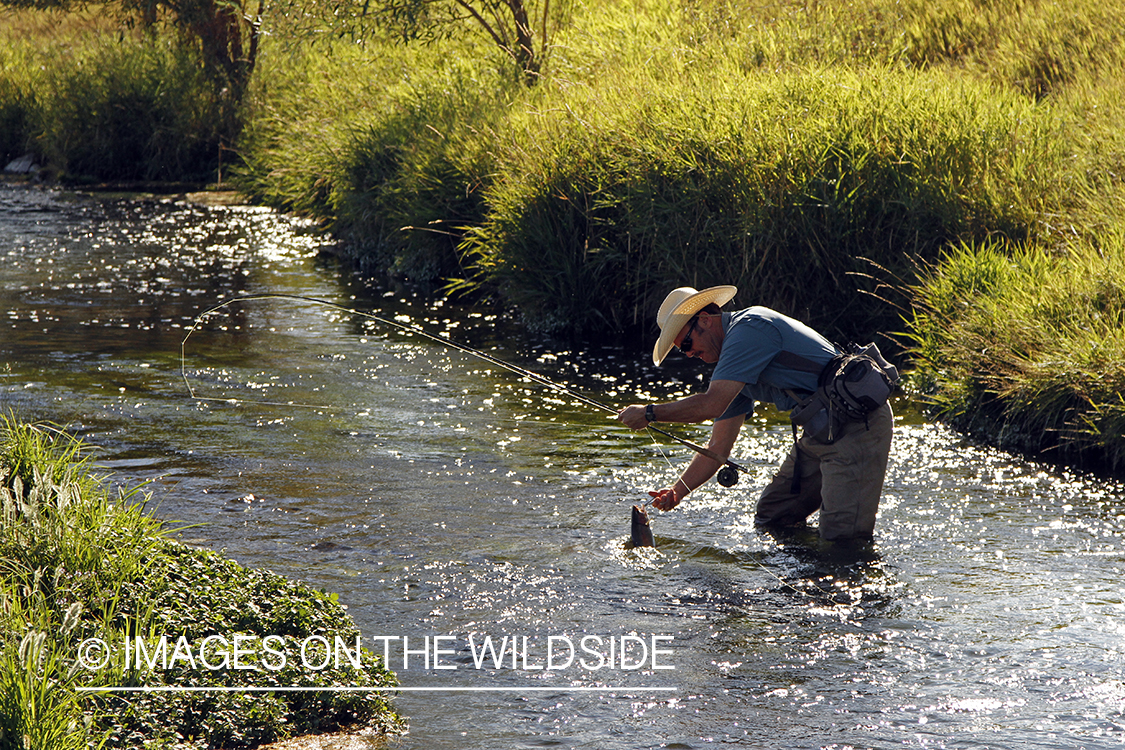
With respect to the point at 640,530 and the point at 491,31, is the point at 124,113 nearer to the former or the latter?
the point at 491,31

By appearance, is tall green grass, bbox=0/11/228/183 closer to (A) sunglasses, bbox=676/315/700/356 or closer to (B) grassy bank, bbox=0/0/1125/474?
(B) grassy bank, bbox=0/0/1125/474

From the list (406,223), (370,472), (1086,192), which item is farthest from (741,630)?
(406,223)

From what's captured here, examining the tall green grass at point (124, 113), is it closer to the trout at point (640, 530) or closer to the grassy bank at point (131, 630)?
the trout at point (640, 530)

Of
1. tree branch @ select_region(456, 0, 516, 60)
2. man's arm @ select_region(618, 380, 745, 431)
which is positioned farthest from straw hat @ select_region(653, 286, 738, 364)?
tree branch @ select_region(456, 0, 516, 60)

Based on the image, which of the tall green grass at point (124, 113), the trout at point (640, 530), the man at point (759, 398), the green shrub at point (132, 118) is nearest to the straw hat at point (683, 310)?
the man at point (759, 398)

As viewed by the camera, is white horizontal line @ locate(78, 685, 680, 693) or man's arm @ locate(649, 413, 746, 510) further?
man's arm @ locate(649, 413, 746, 510)

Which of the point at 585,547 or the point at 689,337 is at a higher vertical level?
the point at 689,337

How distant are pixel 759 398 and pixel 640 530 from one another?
84cm

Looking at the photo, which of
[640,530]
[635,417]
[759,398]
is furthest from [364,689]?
[759,398]

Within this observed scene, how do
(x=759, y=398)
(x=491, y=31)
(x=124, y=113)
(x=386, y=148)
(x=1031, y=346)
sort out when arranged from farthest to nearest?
(x=124, y=113), (x=491, y=31), (x=386, y=148), (x=1031, y=346), (x=759, y=398)

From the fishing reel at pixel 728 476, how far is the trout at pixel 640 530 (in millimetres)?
406

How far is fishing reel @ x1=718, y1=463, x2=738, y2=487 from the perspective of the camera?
555 centimetres

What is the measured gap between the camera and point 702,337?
5531 mm

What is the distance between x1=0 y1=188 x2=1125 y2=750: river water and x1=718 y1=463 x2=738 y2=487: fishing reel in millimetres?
386
